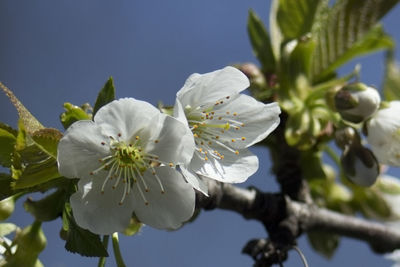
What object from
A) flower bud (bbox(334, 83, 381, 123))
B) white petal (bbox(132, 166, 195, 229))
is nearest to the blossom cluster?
white petal (bbox(132, 166, 195, 229))

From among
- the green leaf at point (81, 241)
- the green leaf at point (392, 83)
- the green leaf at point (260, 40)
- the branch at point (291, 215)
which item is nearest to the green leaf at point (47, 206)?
the green leaf at point (81, 241)

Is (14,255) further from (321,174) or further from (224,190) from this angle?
(321,174)

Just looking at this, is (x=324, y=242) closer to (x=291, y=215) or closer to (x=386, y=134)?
(x=291, y=215)

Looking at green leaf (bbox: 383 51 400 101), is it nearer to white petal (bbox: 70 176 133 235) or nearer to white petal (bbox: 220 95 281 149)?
white petal (bbox: 220 95 281 149)

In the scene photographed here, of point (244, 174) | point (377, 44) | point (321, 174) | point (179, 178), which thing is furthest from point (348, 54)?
point (179, 178)

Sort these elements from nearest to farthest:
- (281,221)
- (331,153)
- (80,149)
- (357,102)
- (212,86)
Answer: (80,149) → (212,86) → (357,102) → (281,221) → (331,153)

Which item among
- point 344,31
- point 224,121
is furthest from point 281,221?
point 344,31
